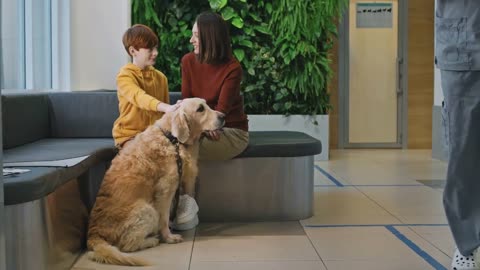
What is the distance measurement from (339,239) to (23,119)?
7.05ft

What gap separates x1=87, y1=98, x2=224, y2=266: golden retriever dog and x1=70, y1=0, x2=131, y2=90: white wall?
232 centimetres

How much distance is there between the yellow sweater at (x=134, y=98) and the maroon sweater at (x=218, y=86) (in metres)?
0.22

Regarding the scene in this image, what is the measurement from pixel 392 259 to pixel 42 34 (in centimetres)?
342

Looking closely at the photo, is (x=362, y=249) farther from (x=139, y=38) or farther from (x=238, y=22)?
(x=238, y=22)

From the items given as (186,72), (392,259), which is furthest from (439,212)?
(186,72)

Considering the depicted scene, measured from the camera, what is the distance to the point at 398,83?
914 cm

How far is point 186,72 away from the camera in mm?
3941

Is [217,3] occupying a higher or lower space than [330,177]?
higher

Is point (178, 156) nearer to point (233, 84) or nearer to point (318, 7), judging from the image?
point (233, 84)

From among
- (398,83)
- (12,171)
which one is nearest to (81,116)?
(12,171)

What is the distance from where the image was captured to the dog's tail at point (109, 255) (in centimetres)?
292

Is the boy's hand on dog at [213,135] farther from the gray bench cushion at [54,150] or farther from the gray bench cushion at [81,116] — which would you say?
the gray bench cushion at [81,116]

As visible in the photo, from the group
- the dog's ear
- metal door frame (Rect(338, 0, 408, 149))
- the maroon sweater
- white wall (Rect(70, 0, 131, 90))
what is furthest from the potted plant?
the dog's ear

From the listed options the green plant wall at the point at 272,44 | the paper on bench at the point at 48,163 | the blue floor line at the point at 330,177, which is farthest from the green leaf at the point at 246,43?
the paper on bench at the point at 48,163
